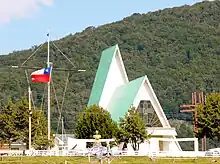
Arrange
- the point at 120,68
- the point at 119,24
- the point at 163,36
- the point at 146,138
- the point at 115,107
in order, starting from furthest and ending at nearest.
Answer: the point at 119,24
the point at 163,36
the point at 120,68
the point at 115,107
the point at 146,138

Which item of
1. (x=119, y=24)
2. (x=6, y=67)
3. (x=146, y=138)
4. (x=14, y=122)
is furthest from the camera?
(x=119, y=24)

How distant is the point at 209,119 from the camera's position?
52750 millimetres

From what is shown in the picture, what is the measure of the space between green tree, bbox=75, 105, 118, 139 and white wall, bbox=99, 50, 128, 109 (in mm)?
9261

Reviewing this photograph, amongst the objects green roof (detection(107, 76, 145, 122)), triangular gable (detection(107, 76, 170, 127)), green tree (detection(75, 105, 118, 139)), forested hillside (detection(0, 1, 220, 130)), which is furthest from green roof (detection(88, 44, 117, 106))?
forested hillside (detection(0, 1, 220, 130))

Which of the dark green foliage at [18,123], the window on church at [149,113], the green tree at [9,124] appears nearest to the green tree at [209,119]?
the window on church at [149,113]

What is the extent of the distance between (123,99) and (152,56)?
2584 inches

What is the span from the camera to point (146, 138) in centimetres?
5178

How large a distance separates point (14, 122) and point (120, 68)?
16767 millimetres

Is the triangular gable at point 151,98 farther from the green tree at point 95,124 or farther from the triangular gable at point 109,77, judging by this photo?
the triangular gable at point 109,77

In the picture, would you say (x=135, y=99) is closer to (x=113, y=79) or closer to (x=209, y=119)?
(x=113, y=79)

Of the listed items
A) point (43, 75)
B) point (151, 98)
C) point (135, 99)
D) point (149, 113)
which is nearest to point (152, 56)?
point (151, 98)

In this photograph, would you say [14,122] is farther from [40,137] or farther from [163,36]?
[163,36]

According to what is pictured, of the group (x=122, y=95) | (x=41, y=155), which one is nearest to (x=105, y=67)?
(x=122, y=95)

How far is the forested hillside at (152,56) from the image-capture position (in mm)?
112938
